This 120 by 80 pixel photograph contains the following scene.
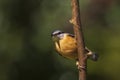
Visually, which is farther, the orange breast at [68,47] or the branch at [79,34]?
the orange breast at [68,47]

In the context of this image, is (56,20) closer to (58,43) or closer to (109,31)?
(109,31)

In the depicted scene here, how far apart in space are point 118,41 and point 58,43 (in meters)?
1.90

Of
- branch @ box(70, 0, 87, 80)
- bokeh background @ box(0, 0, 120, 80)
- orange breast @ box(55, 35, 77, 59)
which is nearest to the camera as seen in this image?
branch @ box(70, 0, 87, 80)

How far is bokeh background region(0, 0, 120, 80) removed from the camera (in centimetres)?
343

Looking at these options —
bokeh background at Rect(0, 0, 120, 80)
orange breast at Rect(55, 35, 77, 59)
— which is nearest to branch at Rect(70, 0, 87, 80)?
orange breast at Rect(55, 35, 77, 59)

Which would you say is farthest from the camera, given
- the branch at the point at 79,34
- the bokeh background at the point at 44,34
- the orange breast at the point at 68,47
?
the bokeh background at the point at 44,34

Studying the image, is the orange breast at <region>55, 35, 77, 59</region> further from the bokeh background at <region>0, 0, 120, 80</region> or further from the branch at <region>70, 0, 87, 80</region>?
the bokeh background at <region>0, 0, 120, 80</region>

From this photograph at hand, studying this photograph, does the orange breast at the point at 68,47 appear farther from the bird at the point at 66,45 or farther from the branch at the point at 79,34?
the branch at the point at 79,34

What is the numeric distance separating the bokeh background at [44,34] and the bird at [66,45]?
78.0 inches

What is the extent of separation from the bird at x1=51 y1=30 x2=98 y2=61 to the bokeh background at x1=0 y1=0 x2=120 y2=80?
78.0 inches

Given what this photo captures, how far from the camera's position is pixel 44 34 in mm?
3488

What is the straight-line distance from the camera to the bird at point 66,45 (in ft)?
4.13

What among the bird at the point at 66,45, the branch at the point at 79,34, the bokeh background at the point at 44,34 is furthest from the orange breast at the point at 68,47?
the bokeh background at the point at 44,34

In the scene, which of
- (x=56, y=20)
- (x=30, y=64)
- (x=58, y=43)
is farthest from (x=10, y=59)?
Answer: (x=58, y=43)
